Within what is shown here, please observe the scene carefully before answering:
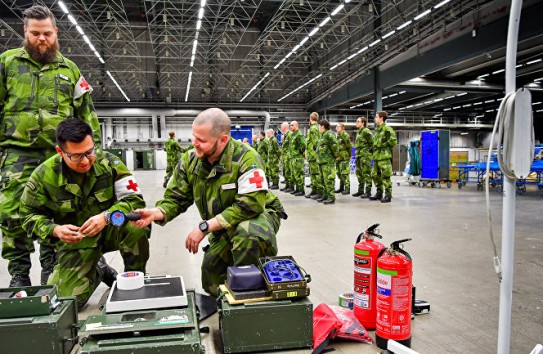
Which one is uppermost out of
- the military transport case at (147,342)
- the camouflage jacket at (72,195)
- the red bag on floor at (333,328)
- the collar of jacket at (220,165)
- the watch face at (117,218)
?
the collar of jacket at (220,165)

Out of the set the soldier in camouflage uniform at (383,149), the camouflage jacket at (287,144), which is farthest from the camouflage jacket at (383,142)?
the camouflage jacket at (287,144)

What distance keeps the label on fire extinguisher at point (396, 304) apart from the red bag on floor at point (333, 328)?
0.49 feet

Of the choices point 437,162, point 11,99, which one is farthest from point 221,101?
point 11,99

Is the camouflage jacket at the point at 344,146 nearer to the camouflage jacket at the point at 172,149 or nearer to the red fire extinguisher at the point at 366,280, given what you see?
the camouflage jacket at the point at 172,149

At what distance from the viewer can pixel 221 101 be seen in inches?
1085

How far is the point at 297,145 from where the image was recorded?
347 inches

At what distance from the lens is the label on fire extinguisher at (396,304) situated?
175 centimetres

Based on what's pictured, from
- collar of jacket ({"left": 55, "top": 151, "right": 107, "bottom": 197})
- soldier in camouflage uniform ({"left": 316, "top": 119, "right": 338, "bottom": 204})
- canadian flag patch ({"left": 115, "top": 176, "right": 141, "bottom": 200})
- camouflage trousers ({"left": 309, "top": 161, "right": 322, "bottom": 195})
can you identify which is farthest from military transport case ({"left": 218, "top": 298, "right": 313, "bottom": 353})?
camouflage trousers ({"left": 309, "top": 161, "right": 322, "bottom": 195})

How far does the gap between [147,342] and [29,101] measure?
69.6 inches


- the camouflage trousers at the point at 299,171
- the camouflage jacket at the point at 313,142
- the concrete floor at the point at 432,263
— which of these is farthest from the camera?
the camouflage trousers at the point at 299,171

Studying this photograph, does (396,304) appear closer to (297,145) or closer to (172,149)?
(297,145)

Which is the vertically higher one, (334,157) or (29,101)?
(29,101)

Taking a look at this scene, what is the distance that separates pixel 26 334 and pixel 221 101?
2686 centimetres

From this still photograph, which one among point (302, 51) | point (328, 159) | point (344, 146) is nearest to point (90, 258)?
point (328, 159)
